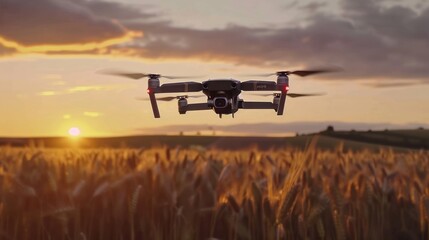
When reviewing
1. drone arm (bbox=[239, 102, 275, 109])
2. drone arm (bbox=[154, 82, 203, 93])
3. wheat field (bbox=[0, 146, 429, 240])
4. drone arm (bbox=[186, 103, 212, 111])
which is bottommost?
wheat field (bbox=[0, 146, 429, 240])

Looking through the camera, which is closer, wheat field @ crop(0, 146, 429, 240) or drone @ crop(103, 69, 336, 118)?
wheat field @ crop(0, 146, 429, 240)

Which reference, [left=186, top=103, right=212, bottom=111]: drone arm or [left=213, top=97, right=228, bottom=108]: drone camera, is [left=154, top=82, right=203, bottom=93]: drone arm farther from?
[left=213, top=97, right=228, bottom=108]: drone camera

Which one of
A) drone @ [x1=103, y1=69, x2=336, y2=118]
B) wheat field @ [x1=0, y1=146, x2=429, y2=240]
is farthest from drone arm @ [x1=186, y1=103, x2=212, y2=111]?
wheat field @ [x1=0, y1=146, x2=429, y2=240]

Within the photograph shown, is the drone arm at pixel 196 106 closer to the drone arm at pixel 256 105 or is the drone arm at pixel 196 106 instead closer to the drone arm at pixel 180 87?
the drone arm at pixel 180 87

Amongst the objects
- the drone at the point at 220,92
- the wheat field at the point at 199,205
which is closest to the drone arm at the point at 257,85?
the drone at the point at 220,92

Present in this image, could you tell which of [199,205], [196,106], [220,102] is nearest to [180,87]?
[196,106]

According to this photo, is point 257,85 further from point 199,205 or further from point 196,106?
point 199,205

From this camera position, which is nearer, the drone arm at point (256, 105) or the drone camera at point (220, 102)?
the drone camera at point (220, 102)
